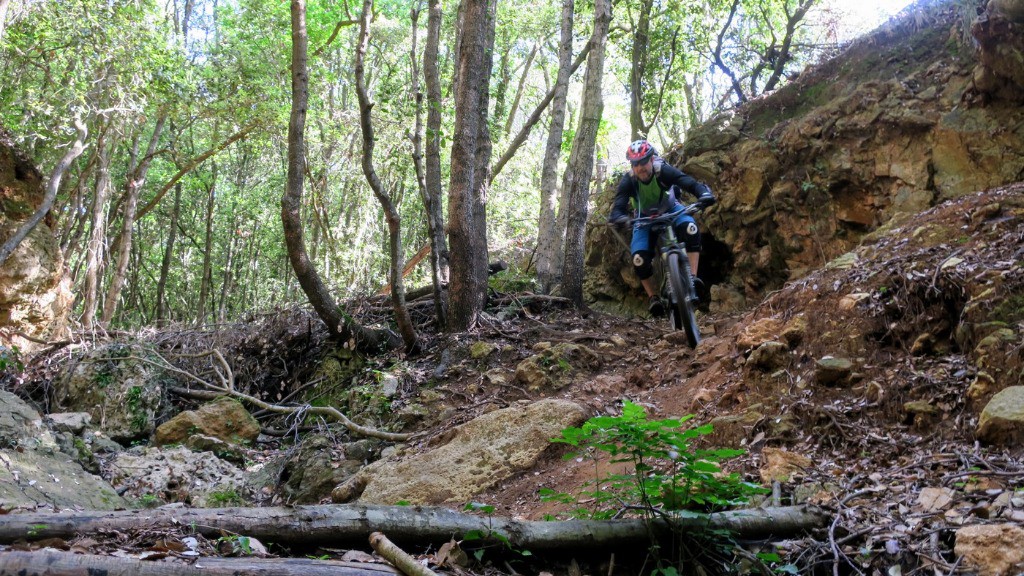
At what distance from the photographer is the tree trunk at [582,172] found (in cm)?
938

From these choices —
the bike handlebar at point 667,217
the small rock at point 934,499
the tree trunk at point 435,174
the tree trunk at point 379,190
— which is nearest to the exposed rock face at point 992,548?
the small rock at point 934,499

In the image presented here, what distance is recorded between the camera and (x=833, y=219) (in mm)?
8234

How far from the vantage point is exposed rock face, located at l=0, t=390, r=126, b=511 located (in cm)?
417

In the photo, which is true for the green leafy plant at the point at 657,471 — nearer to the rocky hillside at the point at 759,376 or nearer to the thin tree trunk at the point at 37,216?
the rocky hillside at the point at 759,376

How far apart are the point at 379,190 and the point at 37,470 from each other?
412 cm

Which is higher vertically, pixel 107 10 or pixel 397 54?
pixel 397 54

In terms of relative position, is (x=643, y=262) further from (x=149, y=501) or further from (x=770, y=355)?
(x=149, y=501)

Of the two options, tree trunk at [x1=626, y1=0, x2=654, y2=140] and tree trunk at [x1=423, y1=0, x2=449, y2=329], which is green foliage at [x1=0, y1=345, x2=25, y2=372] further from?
tree trunk at [x1=626, y1=0, x2=654, y2=140]

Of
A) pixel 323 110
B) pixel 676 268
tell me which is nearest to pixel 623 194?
pixel 676 268

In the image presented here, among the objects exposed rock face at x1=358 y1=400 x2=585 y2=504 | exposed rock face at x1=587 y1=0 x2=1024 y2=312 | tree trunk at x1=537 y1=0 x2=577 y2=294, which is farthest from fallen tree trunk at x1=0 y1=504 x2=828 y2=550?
tree trunk at x1=537 y1=0 x2=577 y2=294

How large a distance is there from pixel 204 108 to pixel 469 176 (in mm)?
8435

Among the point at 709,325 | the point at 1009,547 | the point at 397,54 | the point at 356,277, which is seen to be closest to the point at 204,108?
the point at 356,277

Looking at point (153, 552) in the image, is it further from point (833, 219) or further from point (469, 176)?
point (833, 219)

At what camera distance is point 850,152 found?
810 cm
